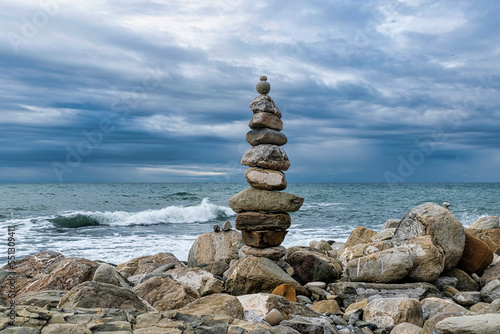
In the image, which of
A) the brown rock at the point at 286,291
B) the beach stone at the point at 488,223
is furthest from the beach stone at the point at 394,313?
the beach stone at the point at 488,223

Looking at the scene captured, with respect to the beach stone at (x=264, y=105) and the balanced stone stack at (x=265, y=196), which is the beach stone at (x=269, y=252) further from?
the beach stone at (x=264, y=105)

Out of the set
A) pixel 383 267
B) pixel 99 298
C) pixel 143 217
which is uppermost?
pixel 99 298

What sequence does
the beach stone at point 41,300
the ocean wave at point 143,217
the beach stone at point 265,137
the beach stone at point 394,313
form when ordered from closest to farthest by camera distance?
1. the beach stone at point 41,300
2. the beach stone at point 394,313
3. the beach stone at point 265,137
4. the ocean wave at point 143,217

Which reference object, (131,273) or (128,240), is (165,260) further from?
(128,240)

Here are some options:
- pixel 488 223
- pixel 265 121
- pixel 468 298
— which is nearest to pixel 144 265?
pixel 265 121

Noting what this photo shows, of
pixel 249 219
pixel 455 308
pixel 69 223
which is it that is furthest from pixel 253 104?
pixel 69 223

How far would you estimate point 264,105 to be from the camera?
10.4 meters

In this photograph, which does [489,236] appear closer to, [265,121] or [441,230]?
[441,230]

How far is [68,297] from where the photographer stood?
5441 mm

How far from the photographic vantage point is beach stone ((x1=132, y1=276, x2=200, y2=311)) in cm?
710

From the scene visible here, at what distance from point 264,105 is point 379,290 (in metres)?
5.20

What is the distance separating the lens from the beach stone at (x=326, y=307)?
25.0 feet

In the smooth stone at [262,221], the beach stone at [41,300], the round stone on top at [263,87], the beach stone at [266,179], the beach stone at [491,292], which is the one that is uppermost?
the round stone on top at [263,87]

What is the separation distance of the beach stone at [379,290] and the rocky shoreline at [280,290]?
21 millimetres
